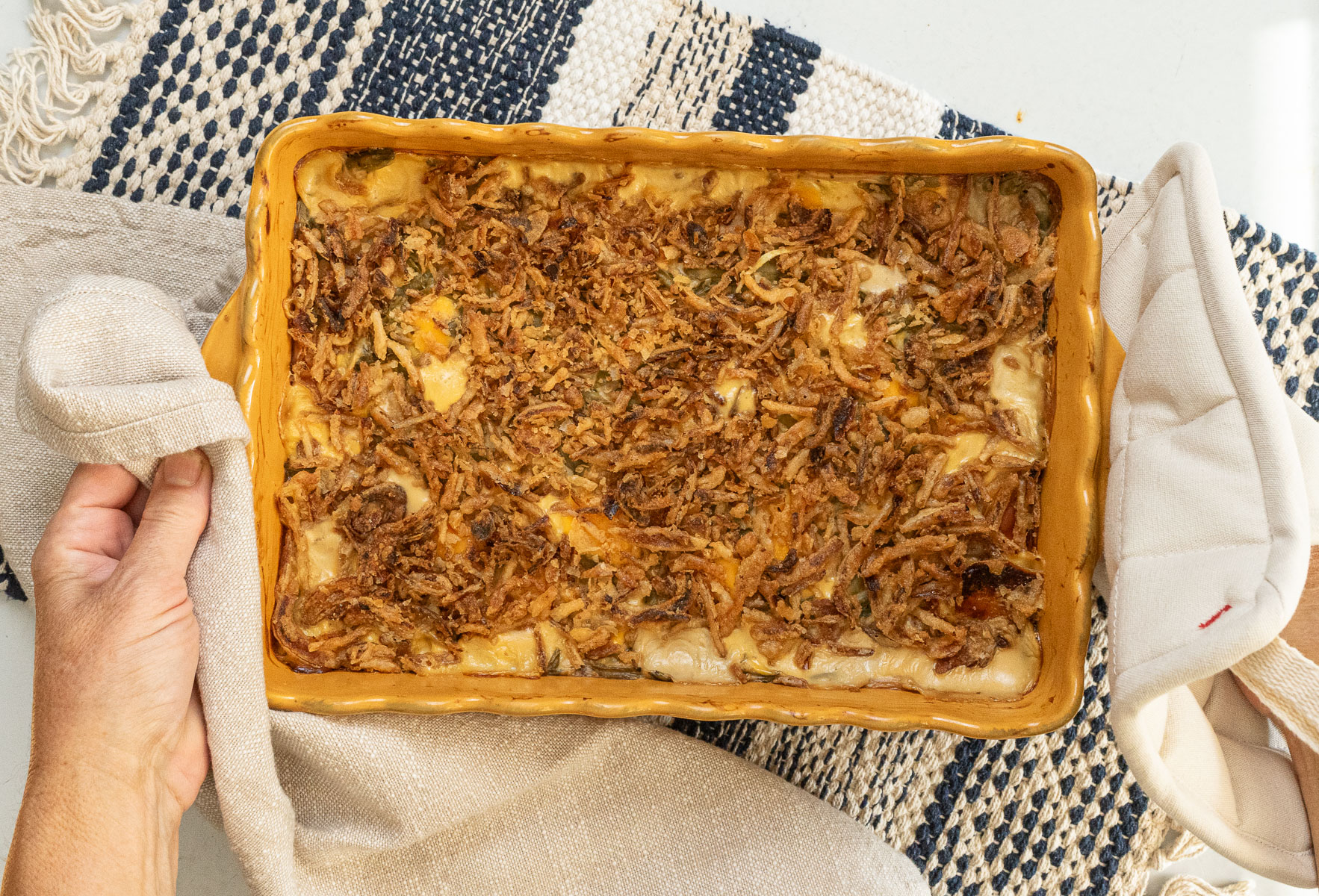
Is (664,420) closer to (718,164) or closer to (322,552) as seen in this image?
(718,164)

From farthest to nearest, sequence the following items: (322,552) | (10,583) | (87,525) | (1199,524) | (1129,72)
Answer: (1129,72) < (10,583) < (322,552) < (87,525) < (1199,524)

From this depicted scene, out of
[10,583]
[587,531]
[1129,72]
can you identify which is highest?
[1129,72]

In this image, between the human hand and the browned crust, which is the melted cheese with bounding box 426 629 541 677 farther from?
the human hand

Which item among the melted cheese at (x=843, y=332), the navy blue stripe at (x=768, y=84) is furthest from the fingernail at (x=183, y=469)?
the navy blue stripe at (x=768, y=84)

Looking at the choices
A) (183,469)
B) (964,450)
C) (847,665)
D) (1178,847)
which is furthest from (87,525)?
(1178,847)

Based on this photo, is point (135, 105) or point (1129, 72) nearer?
point (135, 105)

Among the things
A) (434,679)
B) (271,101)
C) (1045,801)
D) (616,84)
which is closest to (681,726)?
(434,679)

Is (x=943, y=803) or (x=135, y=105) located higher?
(x=135, y=105)
